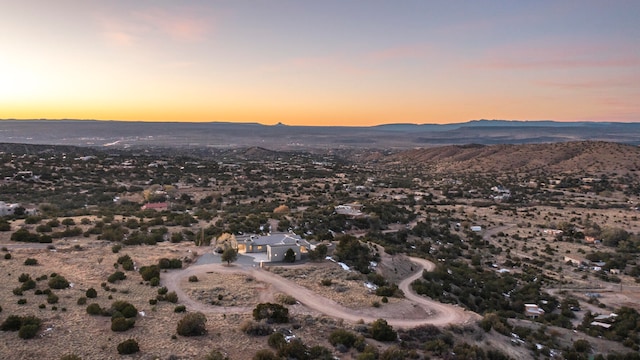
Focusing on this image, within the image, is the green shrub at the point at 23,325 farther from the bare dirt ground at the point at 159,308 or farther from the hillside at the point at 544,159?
the hillside at the point at 544,159

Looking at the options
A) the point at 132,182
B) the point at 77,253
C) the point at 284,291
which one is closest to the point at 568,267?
the point at 284,291

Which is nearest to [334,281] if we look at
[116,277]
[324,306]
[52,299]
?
[324,306]

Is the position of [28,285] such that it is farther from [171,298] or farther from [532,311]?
[532,311]

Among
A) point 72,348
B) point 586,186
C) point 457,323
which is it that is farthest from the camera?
point 586,186

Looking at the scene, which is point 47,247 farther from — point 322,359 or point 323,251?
point 322,359

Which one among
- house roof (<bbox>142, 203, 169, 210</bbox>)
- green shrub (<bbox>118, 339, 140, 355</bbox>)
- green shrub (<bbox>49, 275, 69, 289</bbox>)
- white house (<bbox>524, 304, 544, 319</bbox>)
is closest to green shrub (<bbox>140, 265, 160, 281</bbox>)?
green shrub (<bbox>49, 275, 69, 289</bbox>)

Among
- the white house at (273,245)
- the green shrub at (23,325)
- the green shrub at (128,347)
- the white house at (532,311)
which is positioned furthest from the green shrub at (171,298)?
the white house at (532,311)

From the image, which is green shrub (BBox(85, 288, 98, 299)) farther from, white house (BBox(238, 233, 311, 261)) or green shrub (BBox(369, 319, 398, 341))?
green shrub (BBox(369, 319, 398, 341))
